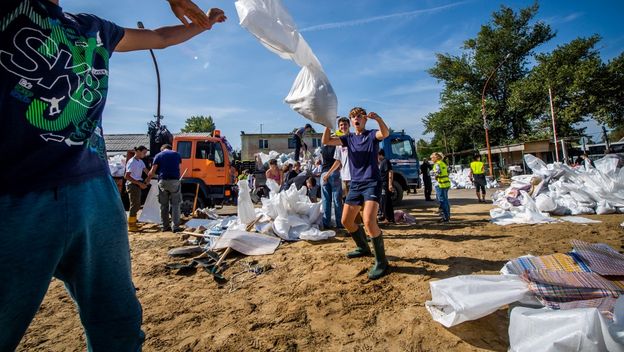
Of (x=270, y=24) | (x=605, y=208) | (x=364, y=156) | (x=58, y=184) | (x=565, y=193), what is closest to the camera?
(x=58, y=184)

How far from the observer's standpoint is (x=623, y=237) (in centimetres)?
412

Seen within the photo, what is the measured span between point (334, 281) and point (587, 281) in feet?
6.38

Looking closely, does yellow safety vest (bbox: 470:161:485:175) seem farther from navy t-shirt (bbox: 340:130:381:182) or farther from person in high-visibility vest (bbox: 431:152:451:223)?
navy t-shirt (bbox: 340:130:381:182)

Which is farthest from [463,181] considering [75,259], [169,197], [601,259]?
[75,259]

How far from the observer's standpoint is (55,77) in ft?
2.91

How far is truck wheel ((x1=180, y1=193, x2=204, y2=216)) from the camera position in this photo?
7.95 meters

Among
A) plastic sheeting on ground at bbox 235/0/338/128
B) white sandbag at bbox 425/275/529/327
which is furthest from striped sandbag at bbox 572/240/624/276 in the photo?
plastic sheeting on ground at bbox 235/0/338/128

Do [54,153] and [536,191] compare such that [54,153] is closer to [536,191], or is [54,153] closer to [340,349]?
[340,349]

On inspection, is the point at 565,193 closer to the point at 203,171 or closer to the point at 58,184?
the point at 58,184

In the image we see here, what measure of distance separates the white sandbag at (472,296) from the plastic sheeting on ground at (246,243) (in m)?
2.59

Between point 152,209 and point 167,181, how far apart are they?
150 cm

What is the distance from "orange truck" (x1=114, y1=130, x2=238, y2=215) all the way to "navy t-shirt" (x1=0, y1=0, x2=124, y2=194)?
7.34 metres

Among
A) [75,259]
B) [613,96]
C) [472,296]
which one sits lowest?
[472,296]

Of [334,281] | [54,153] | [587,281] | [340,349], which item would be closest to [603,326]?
[587,281]
